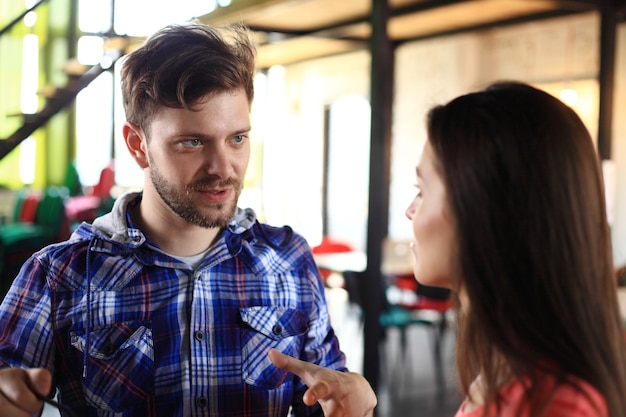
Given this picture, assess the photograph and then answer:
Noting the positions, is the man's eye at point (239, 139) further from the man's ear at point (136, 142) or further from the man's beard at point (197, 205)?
the man's ear at point (136, 142)

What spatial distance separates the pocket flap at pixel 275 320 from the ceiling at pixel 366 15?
351cm

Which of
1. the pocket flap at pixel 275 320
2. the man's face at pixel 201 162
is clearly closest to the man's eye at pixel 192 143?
the man's face at pixel 201 162

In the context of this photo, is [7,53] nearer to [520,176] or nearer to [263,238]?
[263,238]

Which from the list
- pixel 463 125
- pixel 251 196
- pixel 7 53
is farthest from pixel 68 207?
pixel 463 125

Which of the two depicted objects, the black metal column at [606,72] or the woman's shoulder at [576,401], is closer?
the woman's shoulder at [576,401]

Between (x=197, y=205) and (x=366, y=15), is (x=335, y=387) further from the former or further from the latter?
(x=366, y=15)

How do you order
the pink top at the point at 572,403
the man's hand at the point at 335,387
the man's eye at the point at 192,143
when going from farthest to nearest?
the man's eye at the point at 192,143
the man's hand at the point at 335,387
the pink top at the point at 572,403

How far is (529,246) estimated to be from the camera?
1.09 meters

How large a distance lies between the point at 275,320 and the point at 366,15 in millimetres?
5710

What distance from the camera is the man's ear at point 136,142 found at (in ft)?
5.82

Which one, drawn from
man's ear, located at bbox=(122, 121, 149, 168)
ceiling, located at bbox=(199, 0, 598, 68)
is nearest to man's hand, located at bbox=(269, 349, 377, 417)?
man's ear, located at bbox=(122, 121, 149, 168)

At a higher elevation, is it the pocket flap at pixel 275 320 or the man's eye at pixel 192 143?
the man's eye at pixel 192 143

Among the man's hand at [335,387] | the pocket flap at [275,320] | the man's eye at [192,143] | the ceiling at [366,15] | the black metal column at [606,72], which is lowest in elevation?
the man's hand at [335,387]

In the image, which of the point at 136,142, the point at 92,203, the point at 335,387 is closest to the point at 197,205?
the point at 136,142
